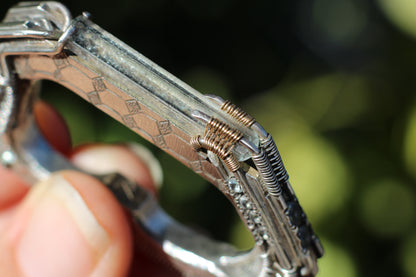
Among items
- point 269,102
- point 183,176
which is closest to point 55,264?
point 183,176

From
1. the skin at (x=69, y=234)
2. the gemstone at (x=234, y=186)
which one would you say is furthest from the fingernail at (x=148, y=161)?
the gemstone at (x=234, y=186)

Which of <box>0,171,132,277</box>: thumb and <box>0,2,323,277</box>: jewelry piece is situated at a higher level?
<box>0,2,323,277</box>: jewelry piece

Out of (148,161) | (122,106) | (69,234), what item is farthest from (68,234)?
(148,161)

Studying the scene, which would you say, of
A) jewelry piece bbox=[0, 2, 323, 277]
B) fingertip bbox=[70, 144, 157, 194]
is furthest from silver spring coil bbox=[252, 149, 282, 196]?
fingertip bbox=[70, 144, 157, 194]

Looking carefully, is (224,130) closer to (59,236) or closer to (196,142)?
(196,142)

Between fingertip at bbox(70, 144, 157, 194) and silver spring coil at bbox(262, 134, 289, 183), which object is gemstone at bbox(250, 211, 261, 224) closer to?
silver spring coil at bbox(262, 134, 289, 183)

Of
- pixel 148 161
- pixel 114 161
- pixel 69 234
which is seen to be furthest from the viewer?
pixel 148 161
